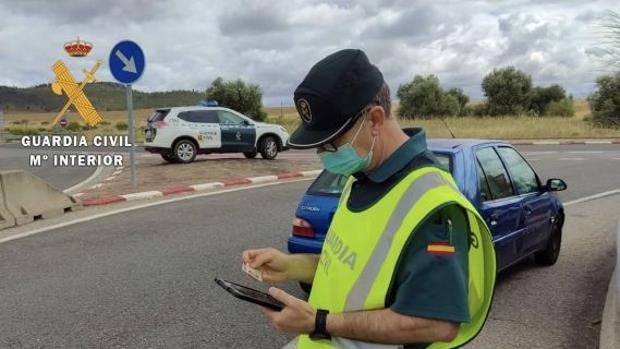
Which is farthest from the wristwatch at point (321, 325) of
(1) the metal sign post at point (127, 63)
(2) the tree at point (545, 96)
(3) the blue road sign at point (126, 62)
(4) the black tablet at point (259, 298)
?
(2) the tree at point (545, 96)

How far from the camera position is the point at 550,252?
276 inches

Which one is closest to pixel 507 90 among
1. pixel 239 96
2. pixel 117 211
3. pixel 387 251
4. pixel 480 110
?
pixel 480 110

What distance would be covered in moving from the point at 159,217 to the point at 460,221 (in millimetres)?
8921

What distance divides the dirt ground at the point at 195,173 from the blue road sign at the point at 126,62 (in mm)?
2385

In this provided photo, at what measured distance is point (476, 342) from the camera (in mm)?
4613

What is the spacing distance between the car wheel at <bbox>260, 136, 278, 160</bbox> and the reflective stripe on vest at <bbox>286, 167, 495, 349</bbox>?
19.0 m

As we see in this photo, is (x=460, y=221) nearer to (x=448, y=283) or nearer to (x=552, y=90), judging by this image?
(x=448, y=283)

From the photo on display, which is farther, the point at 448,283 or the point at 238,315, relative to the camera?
the point at 238,315

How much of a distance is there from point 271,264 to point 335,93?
71 centimetres

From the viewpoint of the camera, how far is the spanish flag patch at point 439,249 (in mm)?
1569

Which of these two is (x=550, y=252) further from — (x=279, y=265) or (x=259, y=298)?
(x=259, y=298)

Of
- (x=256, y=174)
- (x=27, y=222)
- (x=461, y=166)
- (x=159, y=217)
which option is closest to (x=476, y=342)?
(x=461, y=166)

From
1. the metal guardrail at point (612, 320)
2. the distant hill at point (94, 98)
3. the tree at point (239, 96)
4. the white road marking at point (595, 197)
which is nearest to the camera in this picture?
the metal guardrail at point (612, 320)

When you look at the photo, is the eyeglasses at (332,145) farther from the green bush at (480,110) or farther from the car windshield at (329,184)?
the green bush at (480,110)
